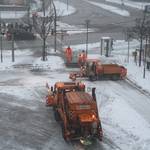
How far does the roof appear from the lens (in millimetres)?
25797

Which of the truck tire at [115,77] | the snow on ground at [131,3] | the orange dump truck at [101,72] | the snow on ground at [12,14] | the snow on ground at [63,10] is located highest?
the snow on ground at [131,3]

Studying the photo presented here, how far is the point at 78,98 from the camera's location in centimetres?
2641

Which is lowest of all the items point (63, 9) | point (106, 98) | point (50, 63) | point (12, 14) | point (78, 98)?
point (106, 98)

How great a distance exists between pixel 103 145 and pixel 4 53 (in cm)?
2429

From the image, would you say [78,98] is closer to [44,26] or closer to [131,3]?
[44,26]

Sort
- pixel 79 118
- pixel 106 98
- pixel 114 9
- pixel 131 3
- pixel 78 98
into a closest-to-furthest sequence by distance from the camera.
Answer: pixel 79 118 < pixel 78 98 < pixel 106 98 < pixel 114 9 < pixel 131 3

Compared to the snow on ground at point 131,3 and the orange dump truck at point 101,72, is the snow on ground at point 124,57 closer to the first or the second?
the orange dump truck at point 101,72

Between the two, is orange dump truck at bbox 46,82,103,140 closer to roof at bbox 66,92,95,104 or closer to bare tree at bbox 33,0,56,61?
roof at bbox 66,92,95,104

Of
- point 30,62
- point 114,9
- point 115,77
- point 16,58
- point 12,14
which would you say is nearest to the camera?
point 115,77

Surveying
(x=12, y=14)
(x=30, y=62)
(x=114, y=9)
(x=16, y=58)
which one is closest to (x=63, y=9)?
(x=114, y=9)

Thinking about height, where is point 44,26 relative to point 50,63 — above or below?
above

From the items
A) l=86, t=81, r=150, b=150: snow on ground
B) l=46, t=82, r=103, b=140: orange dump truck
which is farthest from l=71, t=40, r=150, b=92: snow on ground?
l=46, t=82, r=103, b=140: orange dump truck

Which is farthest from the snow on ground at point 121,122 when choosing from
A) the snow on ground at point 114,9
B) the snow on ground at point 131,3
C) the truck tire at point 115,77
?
the snow on ground at point 131,3

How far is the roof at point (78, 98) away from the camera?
2580 centimetres
